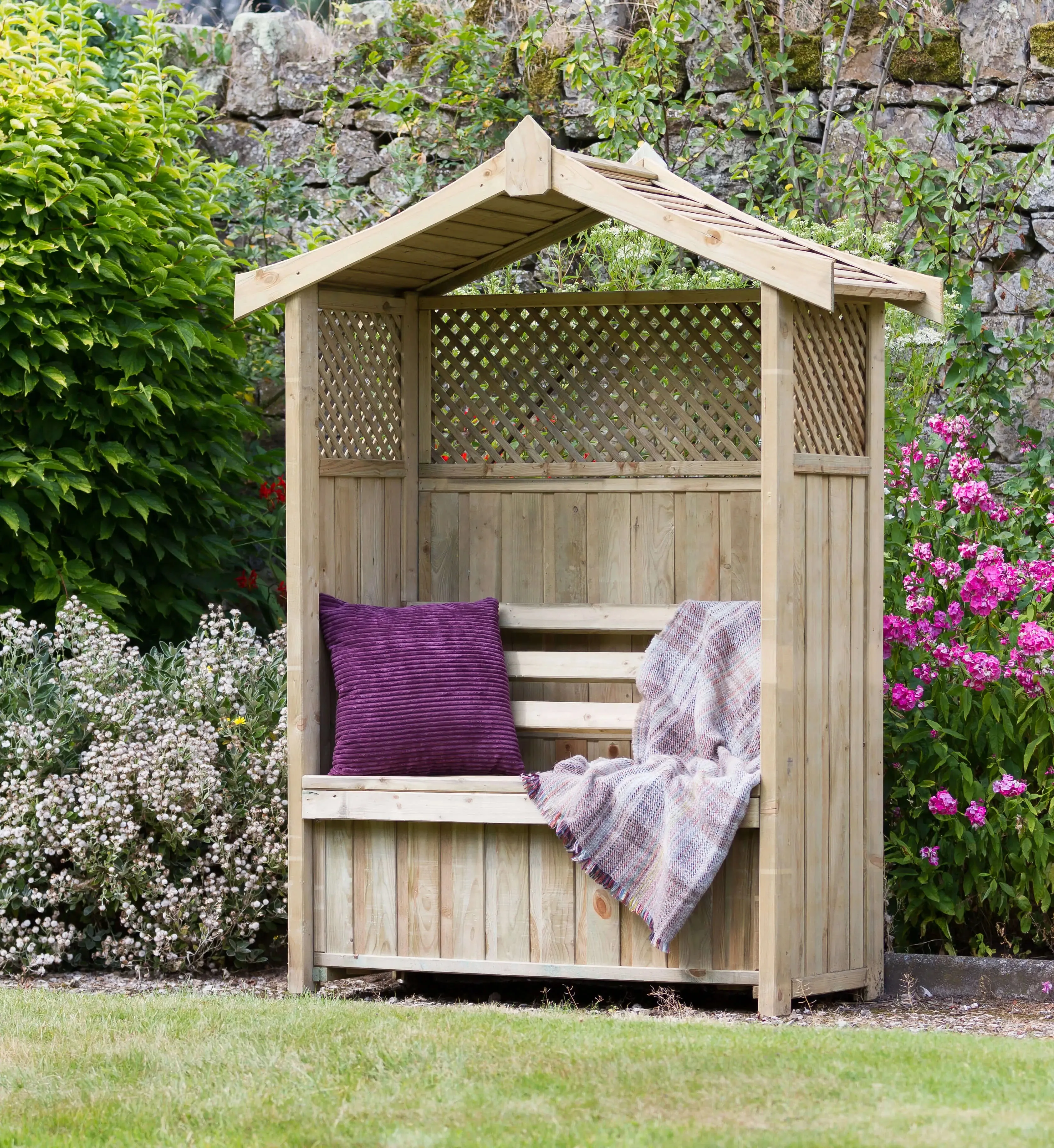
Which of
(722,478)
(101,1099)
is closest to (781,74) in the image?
(722,478)

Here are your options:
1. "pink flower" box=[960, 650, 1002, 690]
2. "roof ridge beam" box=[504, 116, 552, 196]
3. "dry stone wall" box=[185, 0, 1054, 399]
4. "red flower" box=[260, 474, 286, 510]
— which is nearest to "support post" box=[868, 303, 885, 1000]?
"pink flower" box=[960, 650, 1002, 690]

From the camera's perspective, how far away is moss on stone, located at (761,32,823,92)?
23.4 ft

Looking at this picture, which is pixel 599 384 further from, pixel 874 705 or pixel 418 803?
pixel 418 803

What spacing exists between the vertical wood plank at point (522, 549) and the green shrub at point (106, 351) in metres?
1.40

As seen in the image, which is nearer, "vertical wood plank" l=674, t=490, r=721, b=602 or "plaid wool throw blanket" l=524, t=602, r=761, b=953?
"plaid wool throw blanket" l=524, t=602, r=761, b=953

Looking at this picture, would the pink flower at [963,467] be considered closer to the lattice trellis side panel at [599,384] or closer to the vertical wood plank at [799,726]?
the lattice trellis side panel at [599,384]

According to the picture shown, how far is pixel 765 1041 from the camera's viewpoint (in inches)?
141

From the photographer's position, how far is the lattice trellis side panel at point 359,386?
505 cm

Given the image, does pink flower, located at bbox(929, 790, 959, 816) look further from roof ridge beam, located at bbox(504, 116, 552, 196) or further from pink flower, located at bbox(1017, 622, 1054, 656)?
roof ridge beam, located at bbox(504, 116, 552, 196)

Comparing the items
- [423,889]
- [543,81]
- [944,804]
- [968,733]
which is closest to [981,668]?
[968,733]

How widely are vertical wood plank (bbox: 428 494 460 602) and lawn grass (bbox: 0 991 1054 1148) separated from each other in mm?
1762

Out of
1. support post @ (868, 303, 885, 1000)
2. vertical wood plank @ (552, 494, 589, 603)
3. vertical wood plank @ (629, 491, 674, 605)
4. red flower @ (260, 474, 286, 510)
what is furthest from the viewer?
red flower @ (260, 474, 286, 510)

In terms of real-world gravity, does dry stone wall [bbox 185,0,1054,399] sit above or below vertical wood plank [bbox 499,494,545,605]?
above

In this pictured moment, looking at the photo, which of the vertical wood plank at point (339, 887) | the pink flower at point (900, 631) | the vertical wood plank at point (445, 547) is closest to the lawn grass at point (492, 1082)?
the vertical wood plank at point (339, 887)
